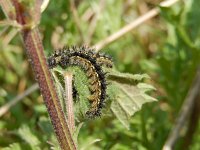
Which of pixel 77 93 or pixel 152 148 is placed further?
pixel 152 148

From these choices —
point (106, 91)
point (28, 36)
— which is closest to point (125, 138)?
point (106, 91)

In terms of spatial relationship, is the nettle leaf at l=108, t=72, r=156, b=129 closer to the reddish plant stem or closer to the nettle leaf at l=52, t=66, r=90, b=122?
the nettle leaf at l=52, t=66, r=90, b=122

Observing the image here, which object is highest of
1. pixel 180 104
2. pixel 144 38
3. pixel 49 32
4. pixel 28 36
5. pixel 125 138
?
pixel 144 38

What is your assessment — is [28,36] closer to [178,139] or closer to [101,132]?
[101,132]

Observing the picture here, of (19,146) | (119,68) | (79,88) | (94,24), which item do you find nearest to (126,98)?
(79,88)

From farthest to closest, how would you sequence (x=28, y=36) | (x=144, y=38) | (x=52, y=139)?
1. (x=144, y=38)
2. (x=52, y=139)
3. (x=28, y=36)

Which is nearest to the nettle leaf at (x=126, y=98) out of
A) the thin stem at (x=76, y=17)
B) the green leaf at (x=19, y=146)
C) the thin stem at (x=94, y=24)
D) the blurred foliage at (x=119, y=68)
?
the blurred foliage at (x=119, y=68)

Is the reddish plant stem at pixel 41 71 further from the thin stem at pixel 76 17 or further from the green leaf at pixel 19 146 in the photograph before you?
the thin stem at pixel 76 17
